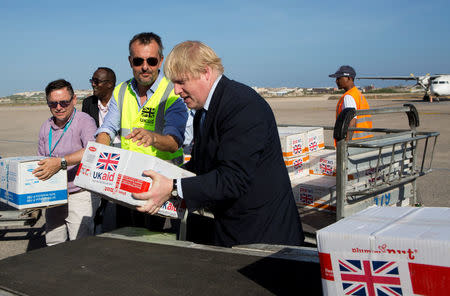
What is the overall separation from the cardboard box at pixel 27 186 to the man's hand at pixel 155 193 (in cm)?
167

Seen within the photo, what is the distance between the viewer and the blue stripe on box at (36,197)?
A: 3570 millimetres

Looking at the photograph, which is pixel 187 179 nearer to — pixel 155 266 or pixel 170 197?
pixel 170 197

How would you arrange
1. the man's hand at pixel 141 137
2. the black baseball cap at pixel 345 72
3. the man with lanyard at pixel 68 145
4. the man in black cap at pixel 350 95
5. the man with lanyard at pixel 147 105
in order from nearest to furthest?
the man's hand at pixel 141 137 < the man with lanyard at pixel 147 105 < the man with lanyard at pixel 68 145 < the man in black cap at pixel 350 95 < the black baseball cap at pixel 345 72

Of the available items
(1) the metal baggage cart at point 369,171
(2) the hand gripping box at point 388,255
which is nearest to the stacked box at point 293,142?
(1) the metal baggage cart at point 369,171

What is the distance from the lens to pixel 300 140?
14.3 feet

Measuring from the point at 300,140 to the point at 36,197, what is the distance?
96.2 inches

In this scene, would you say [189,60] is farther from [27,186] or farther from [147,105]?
[27,186]

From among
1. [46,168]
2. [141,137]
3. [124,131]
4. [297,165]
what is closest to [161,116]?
[124,131]

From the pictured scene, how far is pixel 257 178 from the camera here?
7.69ft

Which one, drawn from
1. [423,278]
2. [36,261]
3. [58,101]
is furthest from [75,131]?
[423,278]

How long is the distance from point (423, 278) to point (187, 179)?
4.22ft

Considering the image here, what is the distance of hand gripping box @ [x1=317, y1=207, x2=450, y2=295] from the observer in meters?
1.26

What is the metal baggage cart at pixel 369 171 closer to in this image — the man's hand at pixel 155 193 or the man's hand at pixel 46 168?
the man's hand at pixel 155 193

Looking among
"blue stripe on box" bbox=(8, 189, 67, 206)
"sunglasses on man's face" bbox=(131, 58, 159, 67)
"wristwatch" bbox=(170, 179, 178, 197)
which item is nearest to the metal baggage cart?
"wristwatch" bbox=(170, 179, 178, 197)
